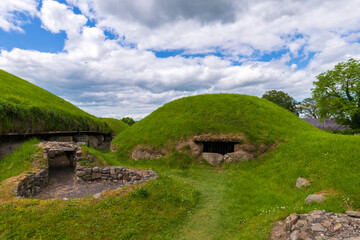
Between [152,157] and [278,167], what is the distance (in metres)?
9.56

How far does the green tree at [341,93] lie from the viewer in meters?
25.5

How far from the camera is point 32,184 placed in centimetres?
925

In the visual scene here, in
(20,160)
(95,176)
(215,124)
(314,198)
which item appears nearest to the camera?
→ (314,198)

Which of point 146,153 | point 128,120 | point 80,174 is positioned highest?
point 128,120

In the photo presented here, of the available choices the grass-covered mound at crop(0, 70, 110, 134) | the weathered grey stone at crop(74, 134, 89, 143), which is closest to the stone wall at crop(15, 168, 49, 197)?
the grass-covered mound at crop(0, 70, 110, 134)

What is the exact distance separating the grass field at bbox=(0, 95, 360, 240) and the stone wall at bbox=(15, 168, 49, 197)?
207cm

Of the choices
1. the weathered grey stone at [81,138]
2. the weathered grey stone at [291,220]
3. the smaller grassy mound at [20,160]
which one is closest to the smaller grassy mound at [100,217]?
the weathered grey stone at [291,220]

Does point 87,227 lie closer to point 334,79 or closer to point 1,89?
point 1,89

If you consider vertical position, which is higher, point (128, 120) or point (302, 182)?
point (128, 120)

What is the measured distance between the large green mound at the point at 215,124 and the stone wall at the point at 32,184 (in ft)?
24.5

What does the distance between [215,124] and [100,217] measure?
1209 centimetres

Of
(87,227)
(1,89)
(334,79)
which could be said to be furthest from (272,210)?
(334,79)

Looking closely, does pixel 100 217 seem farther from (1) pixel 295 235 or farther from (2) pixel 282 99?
(2) pixel 282 99

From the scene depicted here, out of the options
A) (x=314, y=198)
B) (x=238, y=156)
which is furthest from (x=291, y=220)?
(x=238, y=156)
